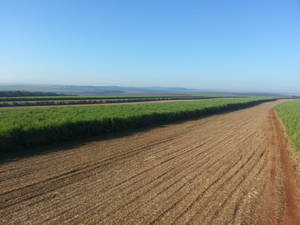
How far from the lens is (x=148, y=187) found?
4.98 metres

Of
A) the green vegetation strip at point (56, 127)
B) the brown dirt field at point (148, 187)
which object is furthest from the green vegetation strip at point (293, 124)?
the green vegetation strip at point (56, 127)

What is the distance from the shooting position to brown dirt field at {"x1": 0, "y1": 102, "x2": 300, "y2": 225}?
388 centimetres

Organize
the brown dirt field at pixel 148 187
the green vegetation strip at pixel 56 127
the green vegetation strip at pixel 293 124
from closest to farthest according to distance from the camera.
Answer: the brown dirt field at pixel 148 187 < the green vegetation strip at pixel 56 127 < the green vegetation strip at pixel 293 124

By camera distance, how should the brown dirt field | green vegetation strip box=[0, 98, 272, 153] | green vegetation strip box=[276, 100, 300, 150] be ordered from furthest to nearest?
green vegetation strip box=[276, 100, 300, 150] < green vegetation strip box=[0, 98, 272, 153] < the brown dirt field

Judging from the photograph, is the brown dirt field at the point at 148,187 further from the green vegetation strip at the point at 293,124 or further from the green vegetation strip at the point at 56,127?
the green vegetation strip at the point at 293,124

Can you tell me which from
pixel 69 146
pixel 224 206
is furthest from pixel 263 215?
pixel 69 146

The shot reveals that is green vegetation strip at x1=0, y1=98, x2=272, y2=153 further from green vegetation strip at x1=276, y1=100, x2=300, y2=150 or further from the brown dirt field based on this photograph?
green vegetation strip at x1=276, y1=100, x2=300, y2=150

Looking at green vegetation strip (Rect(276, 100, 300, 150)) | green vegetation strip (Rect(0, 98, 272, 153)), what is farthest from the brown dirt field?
green vegetation strip (Rect(276, 100, 300, 150))

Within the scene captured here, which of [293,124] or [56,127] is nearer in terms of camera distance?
[56,127]

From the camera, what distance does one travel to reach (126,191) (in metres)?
4.75

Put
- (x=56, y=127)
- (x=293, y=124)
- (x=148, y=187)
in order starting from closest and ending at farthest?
(x=148, y=187) → (x=56, y=127) → (x=293, y=124)

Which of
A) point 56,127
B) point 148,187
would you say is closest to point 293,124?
point 148,187

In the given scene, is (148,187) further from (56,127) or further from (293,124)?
(293,124)

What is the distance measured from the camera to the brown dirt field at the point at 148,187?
12.7 ft
